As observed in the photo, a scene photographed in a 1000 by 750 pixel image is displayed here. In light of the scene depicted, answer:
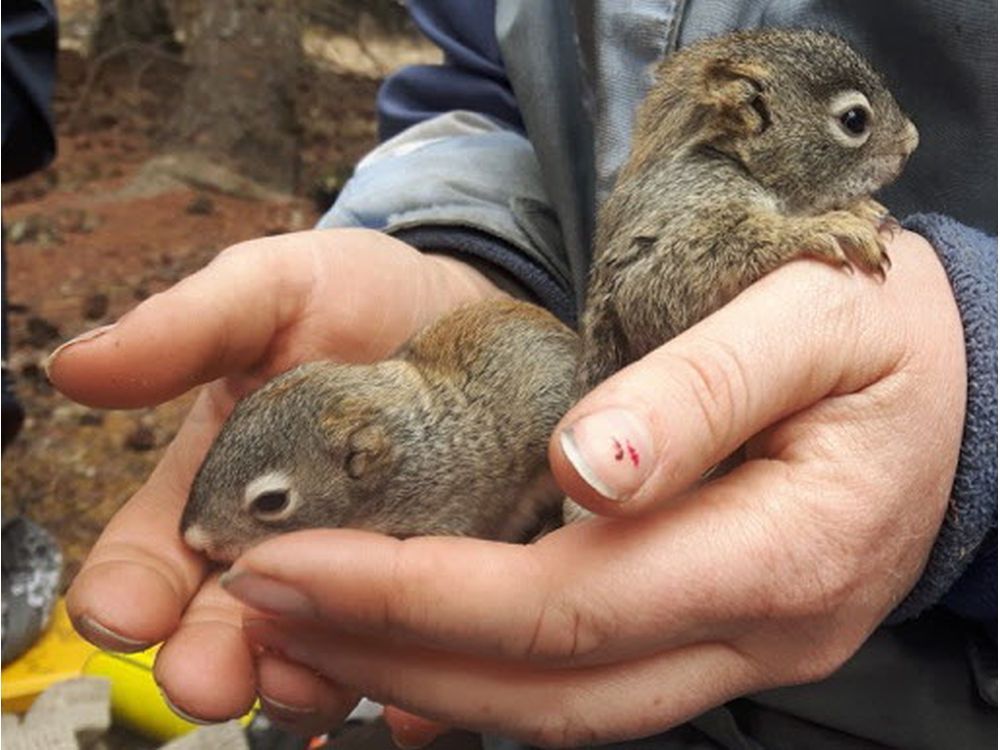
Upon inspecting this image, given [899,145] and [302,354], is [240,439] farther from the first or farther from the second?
[899,145]

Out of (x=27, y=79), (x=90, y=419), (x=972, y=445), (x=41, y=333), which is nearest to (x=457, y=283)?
(x=972, y=445)

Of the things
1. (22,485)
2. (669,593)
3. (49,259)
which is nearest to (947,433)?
(669,593)

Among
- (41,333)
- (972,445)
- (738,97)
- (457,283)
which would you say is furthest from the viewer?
(41,333)

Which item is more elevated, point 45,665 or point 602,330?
point 602,330

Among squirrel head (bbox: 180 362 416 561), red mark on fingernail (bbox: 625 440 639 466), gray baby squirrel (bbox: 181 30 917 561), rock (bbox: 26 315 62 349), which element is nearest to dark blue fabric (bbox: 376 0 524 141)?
gray baby squirrel (bbox: 181 30 917 561)

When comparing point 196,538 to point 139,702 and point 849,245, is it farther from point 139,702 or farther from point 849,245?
point 139,702

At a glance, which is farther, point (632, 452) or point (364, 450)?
point (364, 450)
